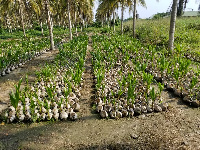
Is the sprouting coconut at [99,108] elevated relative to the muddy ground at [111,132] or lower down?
elevated

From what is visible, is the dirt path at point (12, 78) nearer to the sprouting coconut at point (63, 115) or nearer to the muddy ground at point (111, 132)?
the muddy ground at point (111, 132)

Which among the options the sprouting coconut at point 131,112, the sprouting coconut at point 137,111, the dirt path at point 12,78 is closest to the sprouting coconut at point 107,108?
the sprouting coconut at point 131,112

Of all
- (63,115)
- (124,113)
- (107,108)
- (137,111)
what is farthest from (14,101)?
(137,111)

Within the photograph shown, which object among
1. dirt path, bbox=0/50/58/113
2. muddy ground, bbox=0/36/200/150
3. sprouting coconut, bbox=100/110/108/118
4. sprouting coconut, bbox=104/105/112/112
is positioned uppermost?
dirt path, bbox=0/50/58/113

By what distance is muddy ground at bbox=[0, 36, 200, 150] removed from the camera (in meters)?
2.84

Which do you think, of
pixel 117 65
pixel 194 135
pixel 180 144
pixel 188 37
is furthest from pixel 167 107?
pixel 188 37

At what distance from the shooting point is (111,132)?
126 inches

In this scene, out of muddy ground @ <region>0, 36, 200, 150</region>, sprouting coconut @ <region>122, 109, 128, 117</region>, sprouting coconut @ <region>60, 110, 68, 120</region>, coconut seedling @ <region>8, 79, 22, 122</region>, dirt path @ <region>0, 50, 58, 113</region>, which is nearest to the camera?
muddy ground @ <region>0, 36, 200, 150</region>

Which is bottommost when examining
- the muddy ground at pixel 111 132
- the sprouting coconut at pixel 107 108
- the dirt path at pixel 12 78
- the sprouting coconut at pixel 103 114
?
the muddy ground at pixel 111 132

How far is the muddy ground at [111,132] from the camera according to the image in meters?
2.84

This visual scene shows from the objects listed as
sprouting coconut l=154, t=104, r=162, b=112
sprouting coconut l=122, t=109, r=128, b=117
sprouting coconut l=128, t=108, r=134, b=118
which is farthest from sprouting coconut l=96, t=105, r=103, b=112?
sprouting coconut l=154, t=104, r=162, b=112

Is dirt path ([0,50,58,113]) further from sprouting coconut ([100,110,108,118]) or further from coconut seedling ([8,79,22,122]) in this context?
sprouting coconut ([100,110,108,118])

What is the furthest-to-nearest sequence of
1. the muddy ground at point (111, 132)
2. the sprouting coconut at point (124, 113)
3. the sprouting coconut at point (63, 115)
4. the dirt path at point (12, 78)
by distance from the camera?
the dirt path at point (12, 78) < the sprouting coconut at point (124, 113) < the sprouting coconut at point (63, 115) < the muddy ground at point (111, 132)

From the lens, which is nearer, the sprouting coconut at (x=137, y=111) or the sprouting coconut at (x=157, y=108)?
the sprouting coconut at (x=137, y=111)
